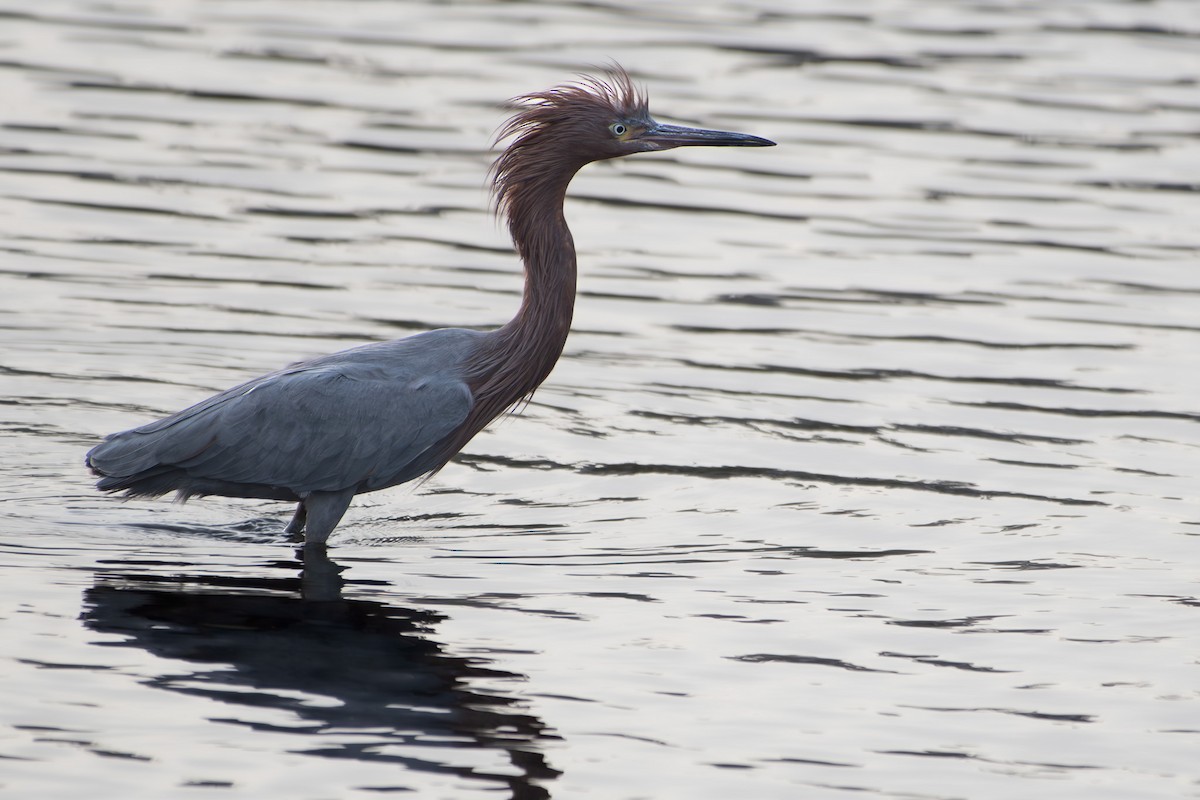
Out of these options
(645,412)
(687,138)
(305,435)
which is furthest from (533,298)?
(645,412)

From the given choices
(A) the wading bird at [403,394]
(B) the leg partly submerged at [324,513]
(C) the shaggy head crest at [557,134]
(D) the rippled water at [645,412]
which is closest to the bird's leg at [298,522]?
(A) the wading bird at [403,394]

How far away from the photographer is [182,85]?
65.0 feet

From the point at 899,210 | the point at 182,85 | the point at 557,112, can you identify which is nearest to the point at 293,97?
the point at 182,85

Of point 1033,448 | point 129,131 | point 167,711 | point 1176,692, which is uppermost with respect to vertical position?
point 129,131

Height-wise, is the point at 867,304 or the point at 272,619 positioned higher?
the point at 867,304

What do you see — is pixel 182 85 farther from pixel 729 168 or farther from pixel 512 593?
pixel 512 593

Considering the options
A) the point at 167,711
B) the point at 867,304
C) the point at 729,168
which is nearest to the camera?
the point at 167,711

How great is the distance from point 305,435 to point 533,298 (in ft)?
5.03

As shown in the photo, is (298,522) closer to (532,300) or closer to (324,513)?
(324,513)

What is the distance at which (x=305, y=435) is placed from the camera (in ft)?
32.5

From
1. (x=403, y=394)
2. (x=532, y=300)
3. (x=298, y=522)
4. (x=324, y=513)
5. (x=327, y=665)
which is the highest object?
(x=532, y=300)

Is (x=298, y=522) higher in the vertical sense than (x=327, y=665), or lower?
higher

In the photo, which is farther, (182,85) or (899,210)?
(182,85)

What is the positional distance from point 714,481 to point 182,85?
10835 mm
